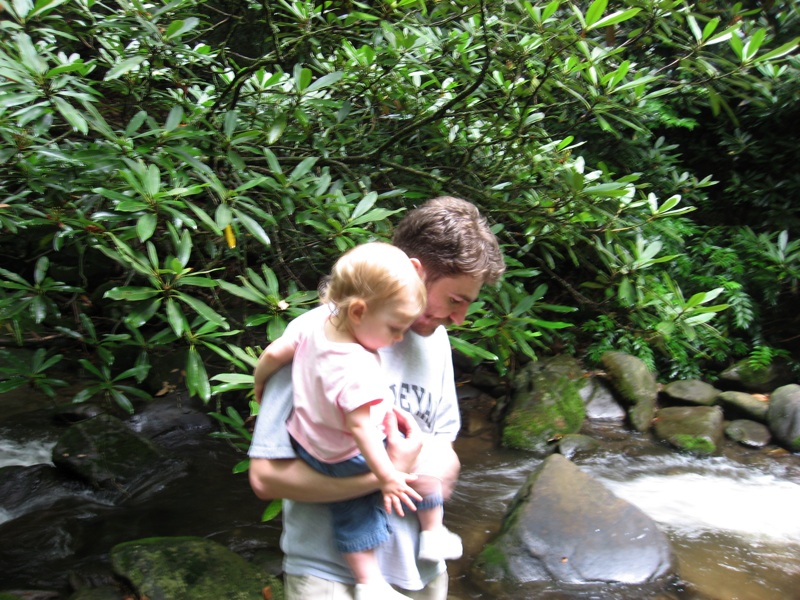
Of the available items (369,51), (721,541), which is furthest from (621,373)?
(369,51)

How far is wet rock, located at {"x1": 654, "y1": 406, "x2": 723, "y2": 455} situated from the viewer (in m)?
4.86

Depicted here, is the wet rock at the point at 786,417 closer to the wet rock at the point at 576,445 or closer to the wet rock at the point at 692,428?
the wet rock at the point at 692,428

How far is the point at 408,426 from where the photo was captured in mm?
1446

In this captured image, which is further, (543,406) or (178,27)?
(543,406)

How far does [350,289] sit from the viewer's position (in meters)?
1.38

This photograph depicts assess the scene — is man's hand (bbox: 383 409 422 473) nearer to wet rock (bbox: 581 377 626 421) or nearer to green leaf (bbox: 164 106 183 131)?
green leaf (bbox: 164 106 183 131)

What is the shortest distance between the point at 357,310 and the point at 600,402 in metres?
4.50

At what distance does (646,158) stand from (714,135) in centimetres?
124

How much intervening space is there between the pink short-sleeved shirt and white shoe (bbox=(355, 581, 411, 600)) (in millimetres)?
272

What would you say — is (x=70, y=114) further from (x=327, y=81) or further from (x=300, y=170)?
(x=327, y=81)

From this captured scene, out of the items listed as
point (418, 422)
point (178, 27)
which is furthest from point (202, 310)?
point (178, 27)

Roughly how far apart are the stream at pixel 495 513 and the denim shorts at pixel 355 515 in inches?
77.8

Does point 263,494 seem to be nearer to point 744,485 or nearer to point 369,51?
point 369,51

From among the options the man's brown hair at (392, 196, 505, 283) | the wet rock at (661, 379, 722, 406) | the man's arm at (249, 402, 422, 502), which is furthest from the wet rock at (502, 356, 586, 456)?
the man's arm at (249, 402, 422, 502)
